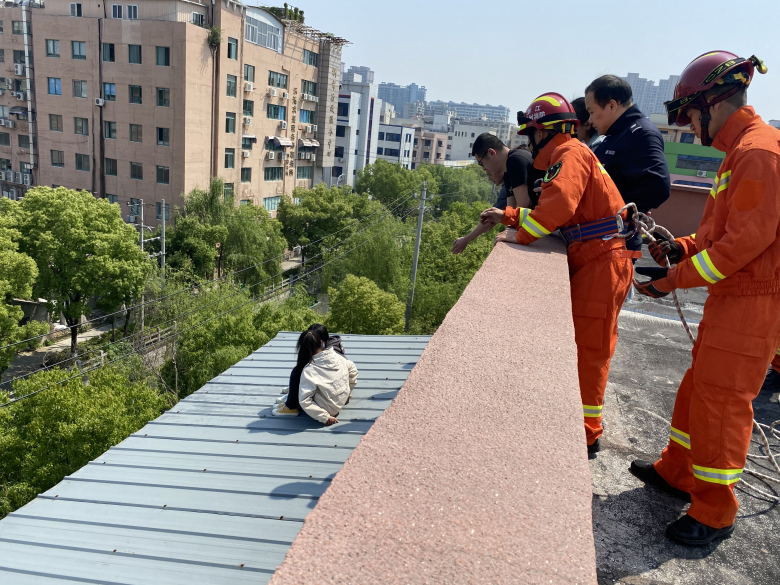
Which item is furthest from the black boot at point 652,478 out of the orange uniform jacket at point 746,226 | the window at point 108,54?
the window at point 108,54

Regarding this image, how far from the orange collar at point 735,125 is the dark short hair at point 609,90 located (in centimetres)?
119

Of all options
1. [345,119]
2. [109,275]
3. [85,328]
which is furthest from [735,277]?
[345,119]

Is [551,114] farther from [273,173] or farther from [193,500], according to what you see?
[273,173]

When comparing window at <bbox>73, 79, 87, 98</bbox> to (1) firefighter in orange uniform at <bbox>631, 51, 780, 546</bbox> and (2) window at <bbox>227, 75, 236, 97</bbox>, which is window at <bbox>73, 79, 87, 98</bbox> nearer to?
(2) window at <bbox>227, 75, 236, 97</bbox>

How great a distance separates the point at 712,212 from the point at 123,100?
35.1 m

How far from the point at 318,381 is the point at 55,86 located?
36696mm

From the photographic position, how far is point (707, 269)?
3.01 meters

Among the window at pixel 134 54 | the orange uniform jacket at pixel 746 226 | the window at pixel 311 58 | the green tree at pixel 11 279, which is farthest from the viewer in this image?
the window at pixel 311 58

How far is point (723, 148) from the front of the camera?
346 centimetres

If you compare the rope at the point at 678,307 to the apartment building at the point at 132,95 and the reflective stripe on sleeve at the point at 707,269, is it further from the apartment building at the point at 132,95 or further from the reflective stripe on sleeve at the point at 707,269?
the apartment building at the point at 132,95

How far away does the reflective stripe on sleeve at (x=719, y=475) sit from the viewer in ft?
10.1

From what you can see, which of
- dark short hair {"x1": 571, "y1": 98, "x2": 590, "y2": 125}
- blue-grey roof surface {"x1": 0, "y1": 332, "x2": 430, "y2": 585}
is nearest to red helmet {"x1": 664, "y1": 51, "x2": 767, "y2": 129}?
dark short hair {"x1": 571, "y1": 98, "x2": 590, "y2": 125}

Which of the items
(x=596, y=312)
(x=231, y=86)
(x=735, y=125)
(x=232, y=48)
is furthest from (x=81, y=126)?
(x=735, y=125)

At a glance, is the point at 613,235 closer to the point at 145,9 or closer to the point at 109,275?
the point at 109,275
